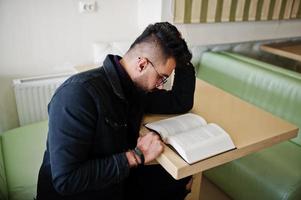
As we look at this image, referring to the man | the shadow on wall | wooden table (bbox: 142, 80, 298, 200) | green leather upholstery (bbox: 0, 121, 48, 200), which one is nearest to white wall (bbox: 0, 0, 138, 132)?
the shadow on wall

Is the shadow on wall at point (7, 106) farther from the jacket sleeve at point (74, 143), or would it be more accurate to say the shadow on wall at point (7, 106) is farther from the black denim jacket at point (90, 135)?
the jacket sleeve at point (74, 143)

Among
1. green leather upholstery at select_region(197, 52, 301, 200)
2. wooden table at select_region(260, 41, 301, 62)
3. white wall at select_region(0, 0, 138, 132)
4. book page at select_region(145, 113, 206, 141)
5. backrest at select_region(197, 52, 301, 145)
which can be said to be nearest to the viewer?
book page at select_region(145, 113, 206, 141)

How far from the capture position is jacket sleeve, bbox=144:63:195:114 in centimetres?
135

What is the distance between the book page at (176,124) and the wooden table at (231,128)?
0.06m

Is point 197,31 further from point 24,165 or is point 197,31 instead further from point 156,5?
point 24,165

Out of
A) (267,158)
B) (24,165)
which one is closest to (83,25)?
(24,165)

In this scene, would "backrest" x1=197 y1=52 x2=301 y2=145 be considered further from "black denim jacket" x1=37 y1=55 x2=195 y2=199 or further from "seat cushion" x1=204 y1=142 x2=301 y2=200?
"black denim jacket" x1=37 y1=55 x2=195 y2=199

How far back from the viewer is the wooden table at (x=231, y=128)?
100cm

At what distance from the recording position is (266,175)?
162 cm

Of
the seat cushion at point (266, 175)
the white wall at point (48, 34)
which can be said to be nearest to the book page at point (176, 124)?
the seat cushion at point (266, 175)

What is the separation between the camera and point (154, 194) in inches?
52.2

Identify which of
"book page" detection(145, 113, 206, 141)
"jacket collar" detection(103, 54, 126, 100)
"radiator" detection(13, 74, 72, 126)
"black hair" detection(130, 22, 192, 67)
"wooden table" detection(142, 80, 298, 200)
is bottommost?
"radiator" detection(13, 74, 72, 126)

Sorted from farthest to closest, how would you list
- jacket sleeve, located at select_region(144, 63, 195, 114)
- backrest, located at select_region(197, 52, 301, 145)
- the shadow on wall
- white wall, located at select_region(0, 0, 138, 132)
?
the shadow on wall
white wall, located at select_region(0, 0, 138, 132)
backrest, located at select_region(197, 52, 301, 145)
jacket sleeve, located at select_region(144, 63, 195, 114)

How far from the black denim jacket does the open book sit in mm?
142
